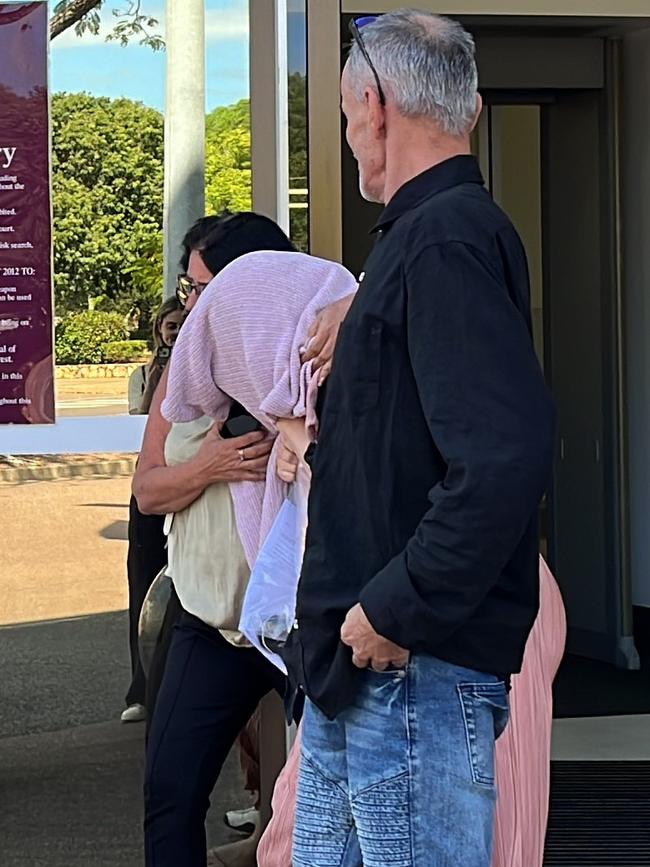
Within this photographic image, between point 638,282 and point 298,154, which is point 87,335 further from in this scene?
point 638,282

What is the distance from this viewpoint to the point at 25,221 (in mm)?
3592

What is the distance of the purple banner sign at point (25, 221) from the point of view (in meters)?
3.57

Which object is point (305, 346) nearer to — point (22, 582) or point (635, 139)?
point (22, 582)

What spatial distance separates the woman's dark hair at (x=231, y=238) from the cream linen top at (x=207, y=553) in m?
0.35

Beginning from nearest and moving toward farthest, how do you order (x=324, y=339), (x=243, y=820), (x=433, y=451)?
1. (x=433, y=451)
2. (x=324, y=339)
3. (x=243, y=820)

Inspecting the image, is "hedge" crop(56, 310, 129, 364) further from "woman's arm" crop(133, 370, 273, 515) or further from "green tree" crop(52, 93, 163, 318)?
"woman's arm" crop(133, 370, 273, 515)

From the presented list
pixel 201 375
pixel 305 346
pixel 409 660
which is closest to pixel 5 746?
pixel 201 375

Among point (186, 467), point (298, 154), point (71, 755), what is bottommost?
point (71, 755)

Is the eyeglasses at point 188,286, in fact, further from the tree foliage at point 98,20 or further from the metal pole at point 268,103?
the tree foliage at point 98,20

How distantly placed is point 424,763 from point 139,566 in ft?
6.06

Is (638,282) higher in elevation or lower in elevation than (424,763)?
higher

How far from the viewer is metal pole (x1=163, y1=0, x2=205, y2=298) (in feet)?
11.9

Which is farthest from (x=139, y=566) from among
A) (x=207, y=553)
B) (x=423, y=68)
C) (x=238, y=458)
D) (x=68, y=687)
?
(x=423, y=68)

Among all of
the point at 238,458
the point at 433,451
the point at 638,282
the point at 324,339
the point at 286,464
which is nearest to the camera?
the point at 433,451
